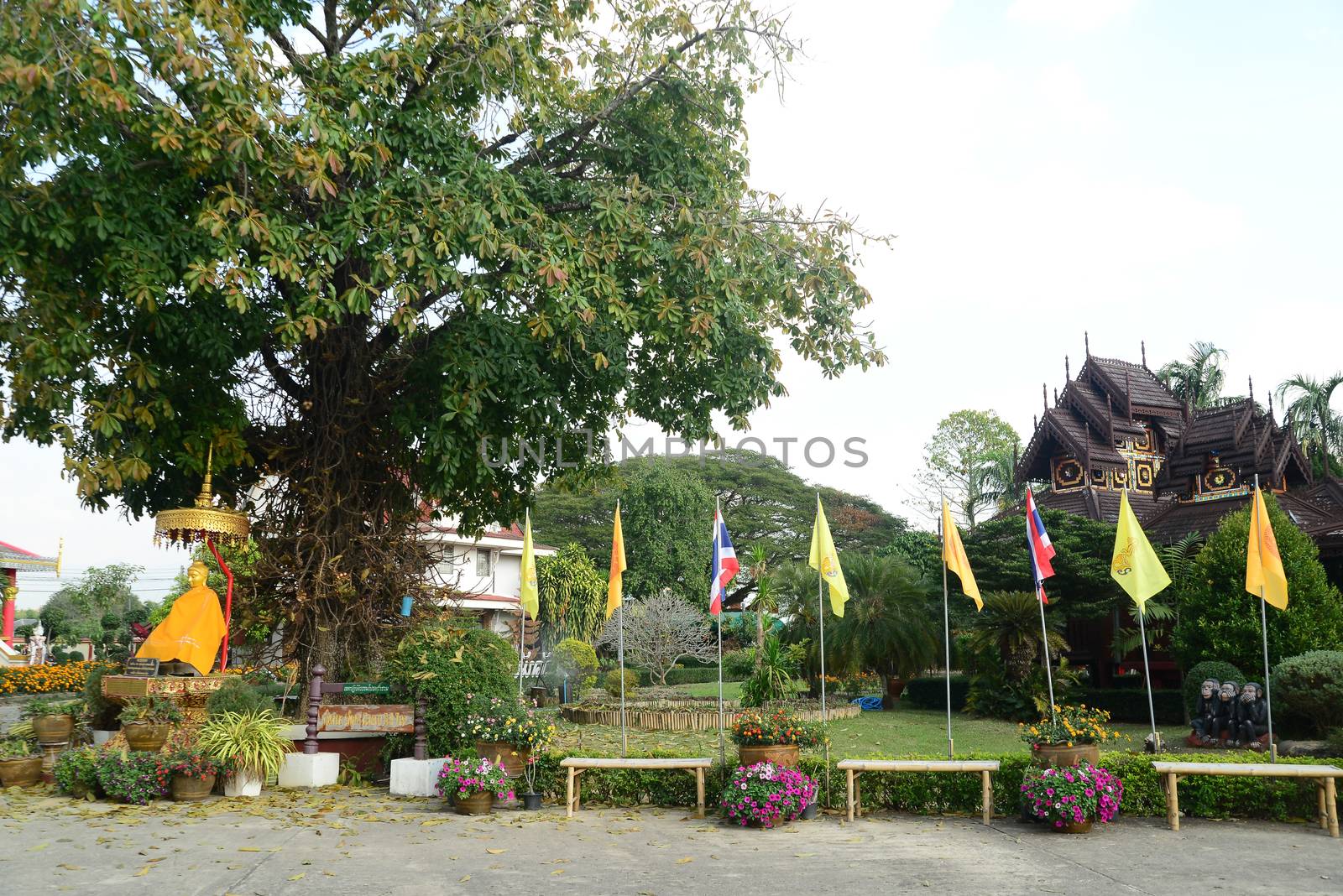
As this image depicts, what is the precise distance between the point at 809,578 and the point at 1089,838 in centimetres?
1790

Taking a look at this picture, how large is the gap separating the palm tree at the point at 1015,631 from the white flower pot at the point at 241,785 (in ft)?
51.6

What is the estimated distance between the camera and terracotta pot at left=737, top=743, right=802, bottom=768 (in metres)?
10.7

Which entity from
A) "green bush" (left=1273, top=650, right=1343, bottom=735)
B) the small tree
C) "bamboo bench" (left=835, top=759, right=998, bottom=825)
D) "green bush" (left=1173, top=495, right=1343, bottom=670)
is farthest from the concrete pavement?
the small tree

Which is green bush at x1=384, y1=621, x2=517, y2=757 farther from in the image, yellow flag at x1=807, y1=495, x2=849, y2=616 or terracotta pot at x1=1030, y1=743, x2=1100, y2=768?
terracotta pot at x1=1030, y1=743, x2=1100, y2=768

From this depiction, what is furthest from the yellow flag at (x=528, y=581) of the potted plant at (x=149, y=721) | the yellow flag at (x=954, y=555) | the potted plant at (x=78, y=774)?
the yellow flag at (x=954, y=555)

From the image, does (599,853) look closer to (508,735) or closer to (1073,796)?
(508,735)

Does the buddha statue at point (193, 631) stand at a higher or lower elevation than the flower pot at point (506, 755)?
higher

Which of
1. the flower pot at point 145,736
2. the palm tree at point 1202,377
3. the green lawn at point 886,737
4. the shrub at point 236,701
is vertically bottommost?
the green lawn at point 886,737

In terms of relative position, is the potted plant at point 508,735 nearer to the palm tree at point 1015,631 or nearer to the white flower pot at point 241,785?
the white flower pot at point 241,785

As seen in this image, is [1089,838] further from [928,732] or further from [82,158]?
[82,158]

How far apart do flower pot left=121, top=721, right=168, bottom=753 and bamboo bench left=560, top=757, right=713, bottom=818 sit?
15.3ft


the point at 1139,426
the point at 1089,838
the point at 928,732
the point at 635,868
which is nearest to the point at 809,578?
the point at 928,732

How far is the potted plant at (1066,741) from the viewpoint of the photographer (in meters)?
10.6

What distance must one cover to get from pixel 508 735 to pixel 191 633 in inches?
178
